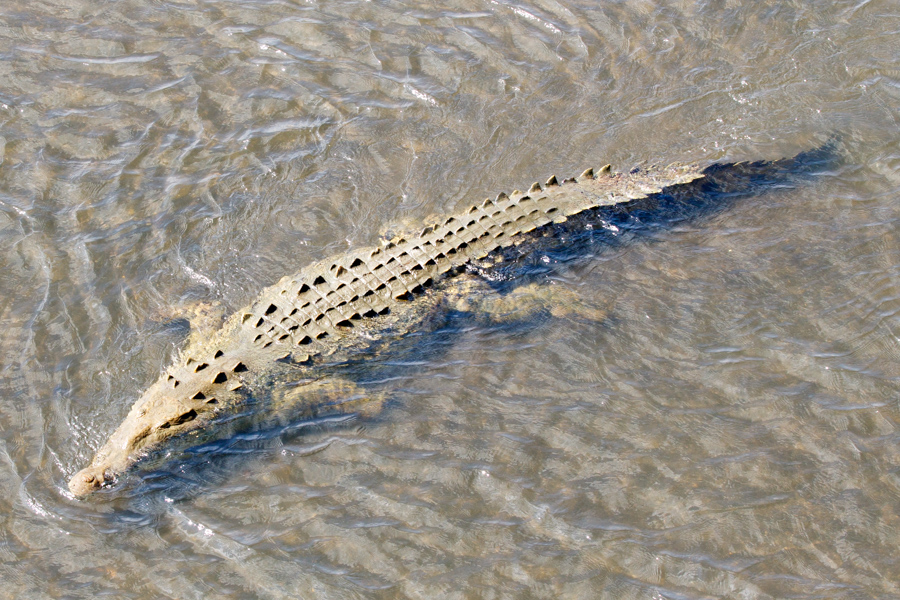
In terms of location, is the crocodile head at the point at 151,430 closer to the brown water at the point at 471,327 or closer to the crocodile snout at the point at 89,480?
the crocodile snout at the point at 89,480

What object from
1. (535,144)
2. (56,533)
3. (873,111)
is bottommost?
(56,533)

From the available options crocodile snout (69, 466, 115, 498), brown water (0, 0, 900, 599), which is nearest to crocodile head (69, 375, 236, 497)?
crocodile snout (69, 466, 115, 498)

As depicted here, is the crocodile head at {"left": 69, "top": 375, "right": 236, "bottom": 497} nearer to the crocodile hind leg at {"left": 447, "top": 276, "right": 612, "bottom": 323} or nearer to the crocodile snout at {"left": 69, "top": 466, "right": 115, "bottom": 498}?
the crocodile snout at {"left": 69, "top": 466, "right": 115, "bottom": 498}

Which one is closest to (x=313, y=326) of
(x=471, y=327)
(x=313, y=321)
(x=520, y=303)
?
(x=313, y=321)

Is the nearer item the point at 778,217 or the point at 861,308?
the point at 861,308

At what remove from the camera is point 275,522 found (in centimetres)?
575

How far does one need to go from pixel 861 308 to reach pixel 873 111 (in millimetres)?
3479

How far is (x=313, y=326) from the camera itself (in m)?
6.70

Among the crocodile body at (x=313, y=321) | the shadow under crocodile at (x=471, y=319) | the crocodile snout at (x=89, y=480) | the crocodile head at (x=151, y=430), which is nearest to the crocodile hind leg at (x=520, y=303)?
the shadow under crocodile at (x=471, y=319)

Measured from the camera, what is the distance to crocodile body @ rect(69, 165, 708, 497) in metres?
6.09

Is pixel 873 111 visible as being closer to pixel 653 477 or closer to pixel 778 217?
pixel 778 217

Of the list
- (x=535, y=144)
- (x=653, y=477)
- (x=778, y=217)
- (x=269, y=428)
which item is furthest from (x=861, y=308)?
(x=269, y=428)

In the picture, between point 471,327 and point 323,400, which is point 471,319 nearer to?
point 471,327

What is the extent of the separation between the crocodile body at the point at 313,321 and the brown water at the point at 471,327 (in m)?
0.33
